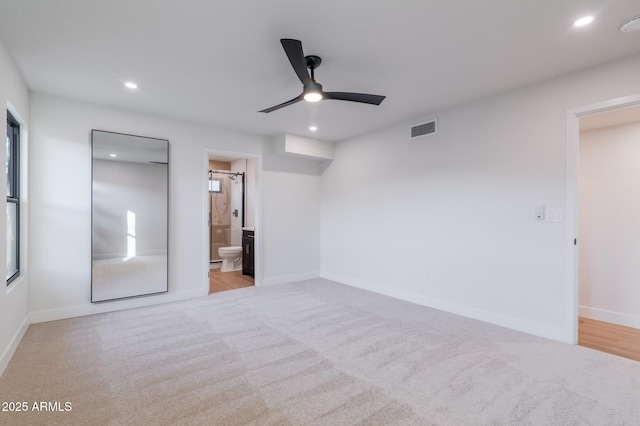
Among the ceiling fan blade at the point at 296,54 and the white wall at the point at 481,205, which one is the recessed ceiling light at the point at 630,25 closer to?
the white wall at the point at 481,205

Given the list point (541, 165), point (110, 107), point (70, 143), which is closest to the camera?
point (541, 165)

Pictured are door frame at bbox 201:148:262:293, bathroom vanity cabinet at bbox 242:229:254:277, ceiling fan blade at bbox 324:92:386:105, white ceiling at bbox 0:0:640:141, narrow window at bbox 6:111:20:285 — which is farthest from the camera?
bathroom vanity cabinet at bbox 242:229:254:277

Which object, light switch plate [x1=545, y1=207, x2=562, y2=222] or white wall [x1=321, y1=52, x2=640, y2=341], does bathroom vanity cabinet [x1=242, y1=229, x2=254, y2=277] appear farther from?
light switch plate [x1=545, y1=207, x2=562, y2=222]

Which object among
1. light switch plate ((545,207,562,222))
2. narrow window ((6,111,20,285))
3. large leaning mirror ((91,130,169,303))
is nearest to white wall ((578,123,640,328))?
light switch plate ((545,207,562,222))

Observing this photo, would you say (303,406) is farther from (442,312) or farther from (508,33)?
(508,33)

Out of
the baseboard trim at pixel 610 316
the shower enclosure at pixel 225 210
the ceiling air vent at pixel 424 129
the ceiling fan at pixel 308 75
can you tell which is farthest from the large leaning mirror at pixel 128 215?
A: the baseboard trim at pixel 610 316

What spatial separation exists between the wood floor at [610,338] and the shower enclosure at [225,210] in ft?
19.6

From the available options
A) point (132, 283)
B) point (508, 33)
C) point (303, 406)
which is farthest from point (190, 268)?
point (508, 33)

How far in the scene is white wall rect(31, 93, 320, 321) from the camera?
328 cm

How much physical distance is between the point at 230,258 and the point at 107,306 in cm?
281

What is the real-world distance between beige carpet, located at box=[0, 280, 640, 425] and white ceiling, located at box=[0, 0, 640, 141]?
2473 mm

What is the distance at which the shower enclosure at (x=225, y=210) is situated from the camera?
702 cm

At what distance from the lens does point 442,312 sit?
3.68m

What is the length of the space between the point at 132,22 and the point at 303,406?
2.75 m
